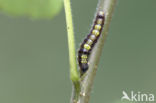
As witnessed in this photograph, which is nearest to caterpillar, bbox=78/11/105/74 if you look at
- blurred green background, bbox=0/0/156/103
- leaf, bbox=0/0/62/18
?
leaf, bbox=0/0/62/18

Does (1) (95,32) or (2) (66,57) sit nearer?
(1) (95,32)

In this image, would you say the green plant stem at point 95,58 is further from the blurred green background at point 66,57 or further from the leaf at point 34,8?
the blurred green background at point 66,57

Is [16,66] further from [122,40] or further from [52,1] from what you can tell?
[52,1]

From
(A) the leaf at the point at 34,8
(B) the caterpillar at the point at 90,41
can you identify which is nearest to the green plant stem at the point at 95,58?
(B) the caterpillar at the point at 90,41

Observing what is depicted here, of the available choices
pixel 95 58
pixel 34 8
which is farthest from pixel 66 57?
pixel 95 58

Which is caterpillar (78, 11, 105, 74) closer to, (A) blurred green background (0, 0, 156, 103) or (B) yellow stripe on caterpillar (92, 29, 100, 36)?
(B) yellow stripe on caterpillar (92, 29, 100, 36)

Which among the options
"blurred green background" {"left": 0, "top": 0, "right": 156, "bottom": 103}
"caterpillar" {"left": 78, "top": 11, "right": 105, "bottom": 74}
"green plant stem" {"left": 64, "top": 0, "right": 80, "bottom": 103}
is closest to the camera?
"green plant stem" {"left": 64, "top": 0, "right": 80, "bottom": 103}

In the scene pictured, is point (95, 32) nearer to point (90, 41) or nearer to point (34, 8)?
point (90, 41)
